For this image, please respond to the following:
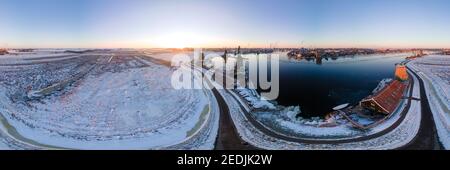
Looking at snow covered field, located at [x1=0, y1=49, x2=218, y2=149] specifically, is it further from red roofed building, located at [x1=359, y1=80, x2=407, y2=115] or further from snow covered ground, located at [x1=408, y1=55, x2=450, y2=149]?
snow covered ground, located at [x1=408, y1=55, x2=450, y2=149]

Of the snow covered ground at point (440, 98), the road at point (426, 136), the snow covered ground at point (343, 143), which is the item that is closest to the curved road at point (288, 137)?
the road at point (426, 136)

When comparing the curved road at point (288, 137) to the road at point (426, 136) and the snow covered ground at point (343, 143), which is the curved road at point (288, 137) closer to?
the road at point (426, 136)

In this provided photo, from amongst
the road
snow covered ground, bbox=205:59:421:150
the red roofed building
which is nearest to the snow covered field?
snow covered ground, bbox=205:59:421:150

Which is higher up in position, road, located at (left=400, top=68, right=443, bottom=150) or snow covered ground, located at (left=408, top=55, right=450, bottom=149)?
snow covered ground, located at (left=408, top=55, right=450, bottom=149)

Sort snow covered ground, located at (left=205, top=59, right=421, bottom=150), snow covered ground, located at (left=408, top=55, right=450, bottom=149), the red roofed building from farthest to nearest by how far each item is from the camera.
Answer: the red roofed building, snow covered ground, located at (left=408, top=55, right=450, bottom=149), snow covered ground, located at (left=205, top=59, right=421, bottom=150)

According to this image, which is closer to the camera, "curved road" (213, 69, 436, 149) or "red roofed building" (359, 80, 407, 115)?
"curved road" (213, 69, 436, 149)

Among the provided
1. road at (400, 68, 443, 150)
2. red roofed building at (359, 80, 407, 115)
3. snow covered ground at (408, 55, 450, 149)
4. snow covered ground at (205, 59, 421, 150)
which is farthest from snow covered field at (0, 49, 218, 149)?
snow covered ground at (408, 55, 450, 149)

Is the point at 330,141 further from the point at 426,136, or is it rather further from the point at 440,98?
the point at 440,98

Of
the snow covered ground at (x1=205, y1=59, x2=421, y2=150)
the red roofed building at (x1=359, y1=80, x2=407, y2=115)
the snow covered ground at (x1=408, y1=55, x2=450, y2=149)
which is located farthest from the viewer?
the red roofed building at (x1=359, y1=80, x2=407, y2=115)
